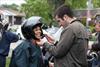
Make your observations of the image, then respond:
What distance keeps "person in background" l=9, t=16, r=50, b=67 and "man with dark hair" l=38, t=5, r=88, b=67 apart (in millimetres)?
300

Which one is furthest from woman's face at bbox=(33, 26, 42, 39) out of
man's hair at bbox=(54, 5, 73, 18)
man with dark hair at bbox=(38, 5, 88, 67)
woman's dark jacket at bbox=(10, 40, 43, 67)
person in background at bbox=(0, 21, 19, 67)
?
person in background at bbox=(0, 21, 19, 67)

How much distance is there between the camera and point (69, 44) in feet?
19.3

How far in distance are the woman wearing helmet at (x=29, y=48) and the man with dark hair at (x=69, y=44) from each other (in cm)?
30

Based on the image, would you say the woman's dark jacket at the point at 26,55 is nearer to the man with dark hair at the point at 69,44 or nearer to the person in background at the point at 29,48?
the person in background at the point at 29,48

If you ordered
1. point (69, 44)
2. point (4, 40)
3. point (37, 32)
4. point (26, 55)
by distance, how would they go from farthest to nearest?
point (4, 40)
point (69, 44)
point (37, 32)
point (26, 55)

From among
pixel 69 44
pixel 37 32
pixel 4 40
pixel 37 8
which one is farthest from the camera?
pixel 37 8

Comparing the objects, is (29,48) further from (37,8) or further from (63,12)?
(37,8)

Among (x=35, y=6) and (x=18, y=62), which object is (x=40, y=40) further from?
(x=35, y=6)

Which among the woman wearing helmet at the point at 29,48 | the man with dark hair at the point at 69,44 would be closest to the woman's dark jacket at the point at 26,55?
the woman wearing helmet at the point at 29,48

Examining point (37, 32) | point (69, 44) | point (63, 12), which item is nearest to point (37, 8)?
point (63, 12)

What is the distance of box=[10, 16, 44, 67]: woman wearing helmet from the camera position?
5441 millimetres

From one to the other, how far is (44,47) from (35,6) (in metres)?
43.1

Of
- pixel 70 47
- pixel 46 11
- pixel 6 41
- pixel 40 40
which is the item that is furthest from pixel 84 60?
pixel 46 11

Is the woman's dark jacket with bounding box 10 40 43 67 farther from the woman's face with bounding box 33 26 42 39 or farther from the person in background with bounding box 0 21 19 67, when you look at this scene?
the person in background with bounding box 0 21 19 67
